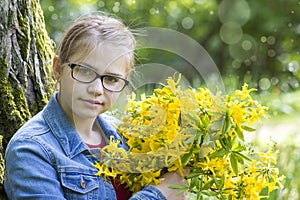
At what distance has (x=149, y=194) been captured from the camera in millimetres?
2070

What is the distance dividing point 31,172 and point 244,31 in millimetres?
6288

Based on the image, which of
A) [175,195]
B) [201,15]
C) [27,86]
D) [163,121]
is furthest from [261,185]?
[201,15]

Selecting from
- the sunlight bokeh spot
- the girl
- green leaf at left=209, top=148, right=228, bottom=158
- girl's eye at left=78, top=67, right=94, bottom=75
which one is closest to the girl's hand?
the girl

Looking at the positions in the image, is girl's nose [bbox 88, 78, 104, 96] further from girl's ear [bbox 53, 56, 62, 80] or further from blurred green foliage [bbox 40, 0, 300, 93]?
blurred green foliage [bbox 40, 0, 300, 93]

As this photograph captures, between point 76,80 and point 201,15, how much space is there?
589cm

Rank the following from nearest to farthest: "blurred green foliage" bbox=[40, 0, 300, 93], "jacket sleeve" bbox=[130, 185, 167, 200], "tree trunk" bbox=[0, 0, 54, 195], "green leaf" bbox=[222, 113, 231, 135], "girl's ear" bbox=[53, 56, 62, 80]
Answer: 1. "green leaf" bbox=[222, 113, 231, 135]
2. "jacket sleeve" bbox=[130, 185, 167, 200]
3. "girl's ear" bbox=[53, 56, 62, 80]
4. "tree trunk" bbox=[0, 0, 54, 195]
5. "blurred green foliage" bbox=[40, 0, 300, 93]

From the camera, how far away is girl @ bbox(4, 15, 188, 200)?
6.57 feet

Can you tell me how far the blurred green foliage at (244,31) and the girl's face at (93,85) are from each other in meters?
4.82

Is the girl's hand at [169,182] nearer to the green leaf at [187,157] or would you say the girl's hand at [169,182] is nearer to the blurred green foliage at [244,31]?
the green leaf at [187,157]

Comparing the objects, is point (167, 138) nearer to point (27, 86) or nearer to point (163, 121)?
point (163, 121)

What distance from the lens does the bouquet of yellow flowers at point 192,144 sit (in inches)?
77.7

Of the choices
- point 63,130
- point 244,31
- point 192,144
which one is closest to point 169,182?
point 192,144

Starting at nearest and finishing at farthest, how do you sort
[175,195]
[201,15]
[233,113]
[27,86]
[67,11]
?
[233,113] < [175,195] < [27,86] < [67,11] < [201,15]

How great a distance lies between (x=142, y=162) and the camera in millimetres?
2062
